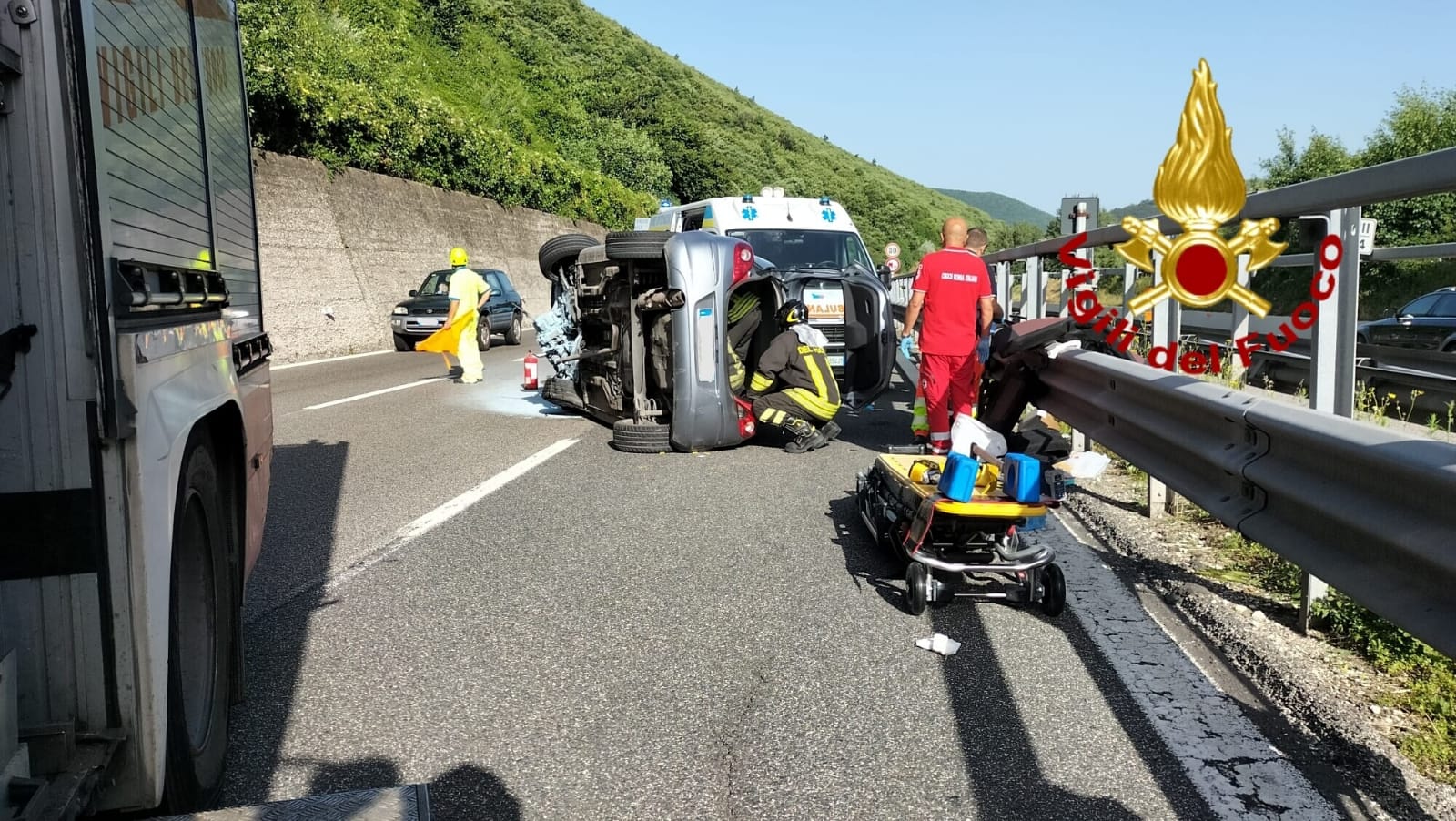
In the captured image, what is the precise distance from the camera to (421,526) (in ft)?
22.0

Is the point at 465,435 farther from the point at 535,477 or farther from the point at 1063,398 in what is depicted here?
the point at 1063,398

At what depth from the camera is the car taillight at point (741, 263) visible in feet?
30.4

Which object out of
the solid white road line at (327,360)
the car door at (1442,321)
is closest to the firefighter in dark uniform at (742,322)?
the car door at (1442,321)

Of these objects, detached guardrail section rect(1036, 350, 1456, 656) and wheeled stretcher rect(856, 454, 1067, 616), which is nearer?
detached guardrail section rect(1036, 350, 1456, 656)

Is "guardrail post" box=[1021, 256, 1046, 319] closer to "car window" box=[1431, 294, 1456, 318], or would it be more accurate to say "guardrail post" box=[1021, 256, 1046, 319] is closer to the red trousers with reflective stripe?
the red trousers with reflective stripe

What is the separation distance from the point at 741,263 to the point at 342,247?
18.1m

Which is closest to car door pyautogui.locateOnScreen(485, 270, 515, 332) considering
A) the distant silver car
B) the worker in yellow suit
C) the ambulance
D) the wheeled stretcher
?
the worker in yellow suit

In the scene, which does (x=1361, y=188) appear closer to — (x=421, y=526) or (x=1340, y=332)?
(x=1340, y=332)

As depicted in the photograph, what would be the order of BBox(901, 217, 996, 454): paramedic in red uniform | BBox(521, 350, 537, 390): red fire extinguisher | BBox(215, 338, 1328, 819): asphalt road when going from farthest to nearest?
BBox(521, 350, 537, 390): red fire extinguisher → BBox(901, 217, 996, 454): paramedic in red uniform → BBox(215, 338, 1328, 819): asphalt road

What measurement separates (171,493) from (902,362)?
11.2 metres

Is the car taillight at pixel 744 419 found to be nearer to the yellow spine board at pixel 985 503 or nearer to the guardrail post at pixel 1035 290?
the guardrail post at pixel 1035 290

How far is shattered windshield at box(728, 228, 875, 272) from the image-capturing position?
13930 millimetres

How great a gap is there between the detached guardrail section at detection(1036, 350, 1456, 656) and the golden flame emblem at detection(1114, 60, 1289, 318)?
38cm

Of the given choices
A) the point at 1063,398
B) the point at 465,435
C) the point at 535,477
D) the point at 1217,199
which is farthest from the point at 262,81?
the point at 1217,199
